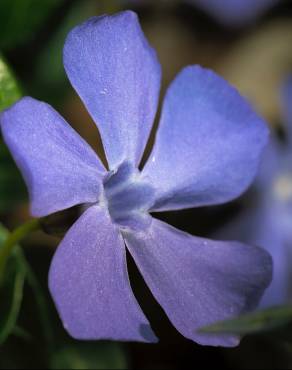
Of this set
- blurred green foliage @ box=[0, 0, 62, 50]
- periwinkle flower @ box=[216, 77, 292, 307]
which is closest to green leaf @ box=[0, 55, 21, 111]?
blurred green foliage @ box=[0, 0, 62, 50]

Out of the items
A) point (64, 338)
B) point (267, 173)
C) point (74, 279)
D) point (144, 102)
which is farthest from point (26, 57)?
point (74, 279)

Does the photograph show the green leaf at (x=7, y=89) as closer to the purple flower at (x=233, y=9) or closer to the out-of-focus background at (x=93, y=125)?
the out-of-focus background at (x=93, y=125)

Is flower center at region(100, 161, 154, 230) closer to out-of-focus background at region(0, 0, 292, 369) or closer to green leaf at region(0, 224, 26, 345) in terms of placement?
out-of-focus background at region(0, 0, 292, 369)

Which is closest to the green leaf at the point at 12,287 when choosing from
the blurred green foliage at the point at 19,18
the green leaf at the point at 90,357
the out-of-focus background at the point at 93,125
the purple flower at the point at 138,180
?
the out-of-focus background at the point at 93,125

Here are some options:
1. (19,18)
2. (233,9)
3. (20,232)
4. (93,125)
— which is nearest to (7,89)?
(20,232)

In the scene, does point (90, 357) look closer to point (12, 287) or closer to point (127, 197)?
point (12, 287)

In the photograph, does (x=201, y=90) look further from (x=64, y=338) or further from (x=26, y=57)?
(x=26, y=57)
